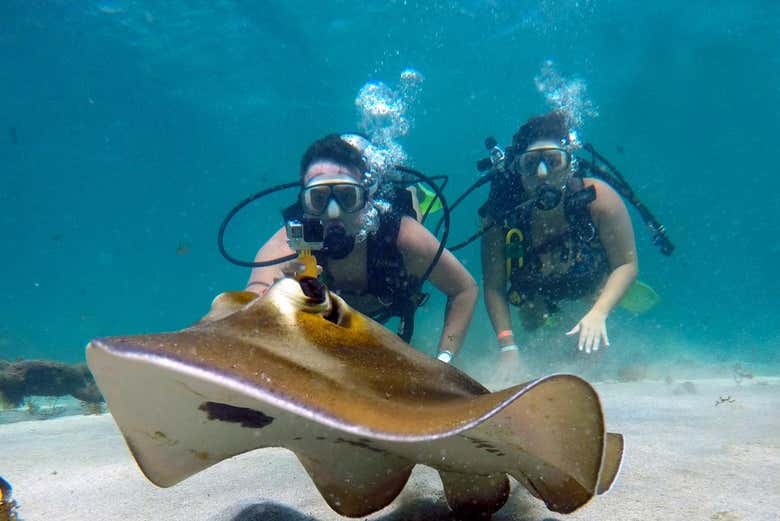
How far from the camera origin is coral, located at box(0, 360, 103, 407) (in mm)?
8641

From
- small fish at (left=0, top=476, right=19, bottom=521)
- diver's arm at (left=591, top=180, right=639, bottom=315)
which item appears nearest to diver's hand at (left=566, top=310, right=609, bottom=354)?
diver's arm at (left=591, top=180, right=639, bottom=315)

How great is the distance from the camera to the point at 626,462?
2.61m

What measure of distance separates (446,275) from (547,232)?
2.27 m

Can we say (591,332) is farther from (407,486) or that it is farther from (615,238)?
(407,486)

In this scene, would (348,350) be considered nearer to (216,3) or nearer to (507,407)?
(507,407)

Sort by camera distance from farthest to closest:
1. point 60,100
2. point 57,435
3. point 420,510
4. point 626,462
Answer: point 60,100 < point 57,435 < point 626,462 < point 420,510

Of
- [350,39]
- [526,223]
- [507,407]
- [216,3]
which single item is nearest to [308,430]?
[507,407]

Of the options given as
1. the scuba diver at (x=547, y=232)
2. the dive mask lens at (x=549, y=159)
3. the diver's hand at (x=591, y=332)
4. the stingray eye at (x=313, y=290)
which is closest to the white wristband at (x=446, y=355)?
the scuba diver at (x=547, y=232)

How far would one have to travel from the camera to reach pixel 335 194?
5.29 m

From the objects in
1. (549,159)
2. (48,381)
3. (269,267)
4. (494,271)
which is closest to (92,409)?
(48,381)

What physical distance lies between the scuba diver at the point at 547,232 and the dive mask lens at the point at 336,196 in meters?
2.59

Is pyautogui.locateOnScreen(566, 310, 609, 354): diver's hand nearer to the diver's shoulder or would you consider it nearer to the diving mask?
the diver's shoulder

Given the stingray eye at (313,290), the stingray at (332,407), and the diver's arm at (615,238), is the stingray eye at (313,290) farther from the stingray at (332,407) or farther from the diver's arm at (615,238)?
the diver's arm at (615,238)

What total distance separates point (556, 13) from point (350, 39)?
→ 12.0 meters
